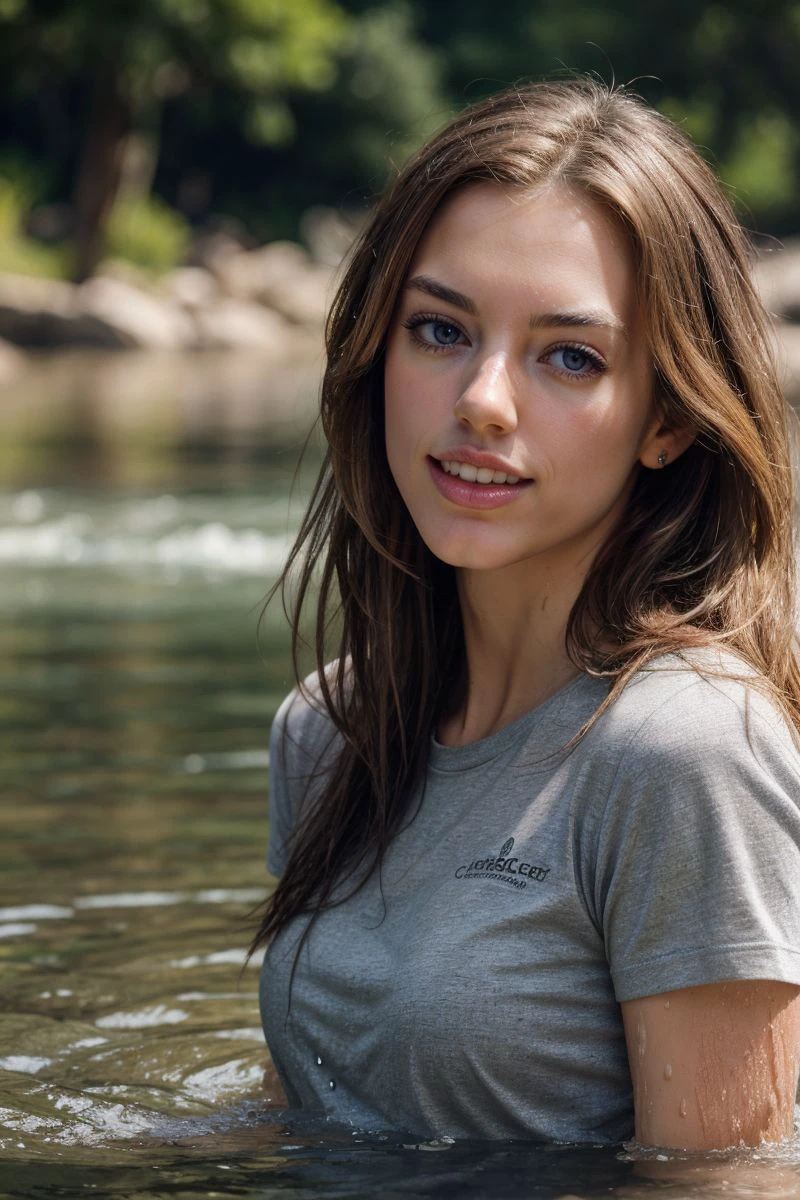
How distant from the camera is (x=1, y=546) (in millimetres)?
10070

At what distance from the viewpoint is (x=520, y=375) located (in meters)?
2.33

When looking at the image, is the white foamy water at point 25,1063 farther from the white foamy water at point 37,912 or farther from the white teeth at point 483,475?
the white teeth at point 483,475

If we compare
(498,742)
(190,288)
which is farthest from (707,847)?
(190,288)

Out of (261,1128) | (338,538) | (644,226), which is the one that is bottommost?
(261,1128)

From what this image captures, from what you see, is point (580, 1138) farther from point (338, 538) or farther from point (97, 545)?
point (97, 545)

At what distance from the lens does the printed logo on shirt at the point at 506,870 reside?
2.21m

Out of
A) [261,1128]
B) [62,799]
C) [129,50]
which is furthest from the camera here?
[129,50]

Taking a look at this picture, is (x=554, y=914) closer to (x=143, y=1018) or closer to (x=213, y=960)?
(x=143, y=1018)

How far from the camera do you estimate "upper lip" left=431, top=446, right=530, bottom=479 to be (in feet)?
7.65

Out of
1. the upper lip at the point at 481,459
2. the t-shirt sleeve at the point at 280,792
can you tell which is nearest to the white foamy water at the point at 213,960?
the t-shirt sleeve at the point at 280,792

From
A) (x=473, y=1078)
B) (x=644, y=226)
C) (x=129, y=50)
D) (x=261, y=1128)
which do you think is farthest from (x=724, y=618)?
(x=129, y=50)

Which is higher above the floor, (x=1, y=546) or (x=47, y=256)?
(x=47, y=256)

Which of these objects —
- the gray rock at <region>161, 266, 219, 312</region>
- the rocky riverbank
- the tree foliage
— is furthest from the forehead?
the tree foliage

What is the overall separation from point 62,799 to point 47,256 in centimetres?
2514
